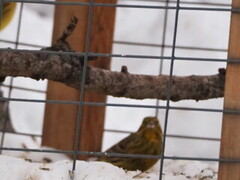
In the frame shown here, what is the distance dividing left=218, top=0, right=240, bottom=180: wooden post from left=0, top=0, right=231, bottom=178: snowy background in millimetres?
3218

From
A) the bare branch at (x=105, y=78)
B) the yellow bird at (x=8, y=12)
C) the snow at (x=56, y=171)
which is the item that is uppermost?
the yellow bird at (x=8, y=12)

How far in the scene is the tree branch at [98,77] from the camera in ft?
10.3

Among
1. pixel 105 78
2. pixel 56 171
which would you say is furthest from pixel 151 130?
pixel 56 171

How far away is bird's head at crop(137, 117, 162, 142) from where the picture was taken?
A: 14.5 feet

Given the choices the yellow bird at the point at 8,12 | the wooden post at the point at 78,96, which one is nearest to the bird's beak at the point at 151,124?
the wooden post at the point at 78,96

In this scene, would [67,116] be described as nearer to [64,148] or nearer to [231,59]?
[64,148]

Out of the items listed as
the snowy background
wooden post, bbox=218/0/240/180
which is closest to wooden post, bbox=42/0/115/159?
wooden post, bbox=218/0/240/180

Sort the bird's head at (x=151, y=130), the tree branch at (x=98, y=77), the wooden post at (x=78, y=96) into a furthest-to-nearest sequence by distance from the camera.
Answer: the bird's head at (x=151, y=130) → the wooden post at (x=78, y=96) → the tree branch at (x=98, y=77)

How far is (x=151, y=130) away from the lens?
14.5 feet

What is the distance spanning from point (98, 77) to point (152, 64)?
3447mm

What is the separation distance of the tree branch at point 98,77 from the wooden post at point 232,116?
63 cm

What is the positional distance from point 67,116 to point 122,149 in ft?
1.27

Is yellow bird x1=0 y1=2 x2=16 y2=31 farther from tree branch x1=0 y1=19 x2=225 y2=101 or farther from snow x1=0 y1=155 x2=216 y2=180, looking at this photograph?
snow x1=0 y1=155 x2=216 y2=180

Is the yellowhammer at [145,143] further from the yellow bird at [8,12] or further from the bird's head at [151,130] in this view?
the yellow bird at [8,12]
